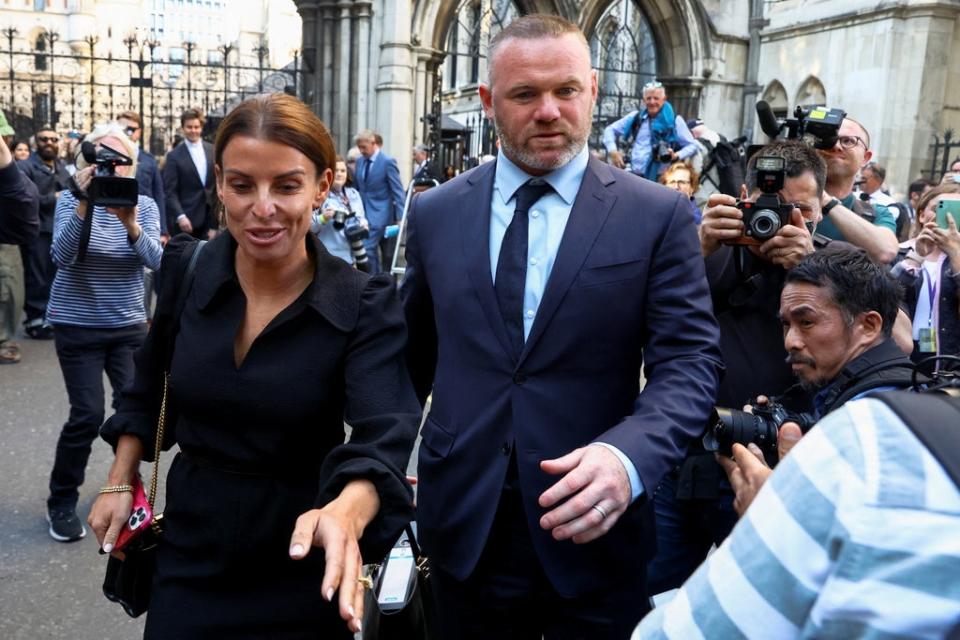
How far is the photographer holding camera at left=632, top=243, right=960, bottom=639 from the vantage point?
754 millimetres

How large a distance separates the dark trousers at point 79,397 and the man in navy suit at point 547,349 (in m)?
2.83

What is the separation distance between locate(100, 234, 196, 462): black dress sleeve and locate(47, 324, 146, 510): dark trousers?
239cm

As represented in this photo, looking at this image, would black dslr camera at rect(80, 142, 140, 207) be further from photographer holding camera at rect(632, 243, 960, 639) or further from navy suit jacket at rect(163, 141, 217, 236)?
navy suit jacket at rect(163, 141, 217, 236)

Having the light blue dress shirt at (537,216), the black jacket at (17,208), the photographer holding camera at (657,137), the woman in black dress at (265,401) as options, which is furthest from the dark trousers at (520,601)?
the photographer holding camera at (657,137)

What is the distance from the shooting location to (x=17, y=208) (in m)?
2.96

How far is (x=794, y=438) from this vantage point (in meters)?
2.19

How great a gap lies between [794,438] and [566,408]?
57cm

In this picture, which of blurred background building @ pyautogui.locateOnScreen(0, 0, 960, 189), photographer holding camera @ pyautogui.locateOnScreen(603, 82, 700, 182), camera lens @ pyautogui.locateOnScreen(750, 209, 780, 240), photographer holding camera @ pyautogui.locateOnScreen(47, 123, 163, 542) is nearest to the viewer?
camera lens @ pyautogui.locateOnScreen(750, 209, 780, 240)

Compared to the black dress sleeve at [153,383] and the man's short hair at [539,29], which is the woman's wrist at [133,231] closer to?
the black dress sleeve at [153,383]

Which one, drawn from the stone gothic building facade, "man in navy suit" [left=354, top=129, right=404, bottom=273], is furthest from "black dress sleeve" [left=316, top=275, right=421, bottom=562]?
the stone gothic building facade

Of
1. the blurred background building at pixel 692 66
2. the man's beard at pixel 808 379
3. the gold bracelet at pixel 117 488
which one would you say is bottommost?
the gold bracelet at pixel 117 488

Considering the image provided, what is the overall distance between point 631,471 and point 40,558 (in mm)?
3621

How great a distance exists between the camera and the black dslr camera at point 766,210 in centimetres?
273

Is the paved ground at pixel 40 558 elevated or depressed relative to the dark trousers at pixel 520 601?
depressed
